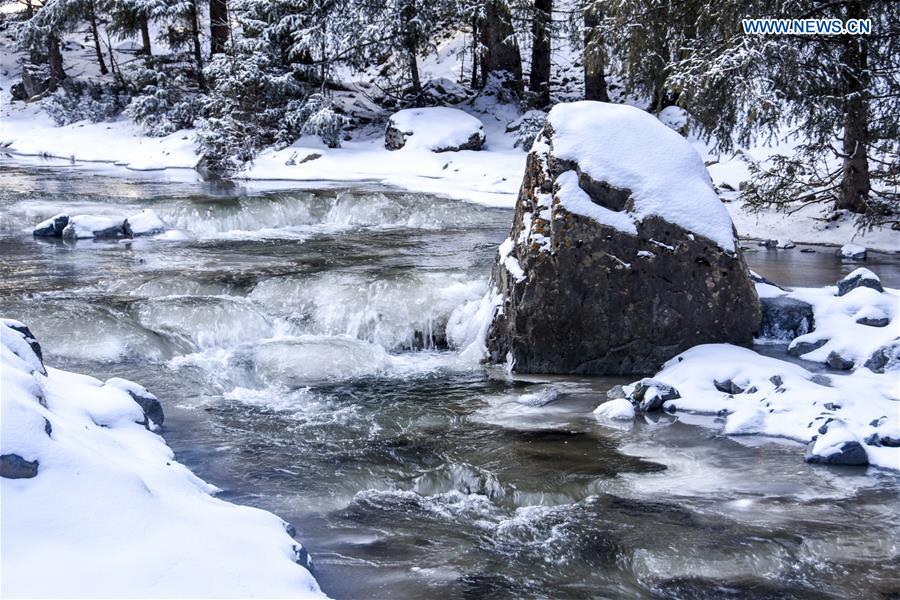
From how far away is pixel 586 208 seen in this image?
7.25 meters

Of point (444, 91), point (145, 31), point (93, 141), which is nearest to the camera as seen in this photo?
point (444, 91)

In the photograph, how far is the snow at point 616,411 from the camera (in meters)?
6.15

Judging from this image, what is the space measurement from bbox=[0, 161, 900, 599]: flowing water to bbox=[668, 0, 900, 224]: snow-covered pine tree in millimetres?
1743

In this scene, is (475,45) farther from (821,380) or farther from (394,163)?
(821,380)

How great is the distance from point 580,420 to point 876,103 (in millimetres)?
8784

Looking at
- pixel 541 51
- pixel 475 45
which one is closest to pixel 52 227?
pixel 475 45

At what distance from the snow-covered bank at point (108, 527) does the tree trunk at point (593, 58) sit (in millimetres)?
12862

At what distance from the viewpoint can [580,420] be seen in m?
6.13

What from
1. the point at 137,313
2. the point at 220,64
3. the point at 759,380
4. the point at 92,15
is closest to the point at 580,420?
the point at 759,380

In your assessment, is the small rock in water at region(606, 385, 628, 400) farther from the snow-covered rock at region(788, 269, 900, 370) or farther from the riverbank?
→ the riverbank

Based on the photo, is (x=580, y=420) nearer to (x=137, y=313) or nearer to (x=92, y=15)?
(x=137, y=313)

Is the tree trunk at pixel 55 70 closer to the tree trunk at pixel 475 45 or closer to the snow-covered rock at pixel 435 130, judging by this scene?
the snow-covered rock at pixel 435 130

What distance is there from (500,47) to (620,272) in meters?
16.3

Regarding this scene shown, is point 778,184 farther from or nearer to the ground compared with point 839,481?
farther from the ground
